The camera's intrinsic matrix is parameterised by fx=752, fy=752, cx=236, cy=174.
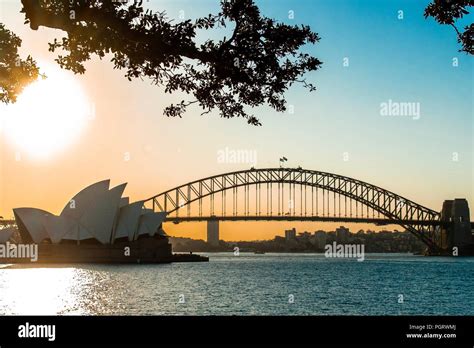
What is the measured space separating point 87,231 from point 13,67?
90511 mm

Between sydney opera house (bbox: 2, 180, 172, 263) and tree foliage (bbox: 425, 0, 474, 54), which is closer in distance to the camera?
tree foliage (bbox: 425, 0, 474, 54)

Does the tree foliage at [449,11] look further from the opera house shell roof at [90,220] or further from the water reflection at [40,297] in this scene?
the opera house shell roof at [90,220]

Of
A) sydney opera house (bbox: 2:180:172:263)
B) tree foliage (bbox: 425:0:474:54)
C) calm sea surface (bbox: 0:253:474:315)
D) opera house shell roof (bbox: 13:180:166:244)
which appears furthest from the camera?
sydney opera house (bbox: 2:180:172:263)

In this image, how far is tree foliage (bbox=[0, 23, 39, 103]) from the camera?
12.9 meters

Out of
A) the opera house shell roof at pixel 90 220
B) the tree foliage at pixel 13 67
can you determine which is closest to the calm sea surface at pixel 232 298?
the tree foliage at pixel 13 67

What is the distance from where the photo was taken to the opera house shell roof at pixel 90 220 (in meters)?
96.8

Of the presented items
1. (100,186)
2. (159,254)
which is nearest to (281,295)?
(100,186)

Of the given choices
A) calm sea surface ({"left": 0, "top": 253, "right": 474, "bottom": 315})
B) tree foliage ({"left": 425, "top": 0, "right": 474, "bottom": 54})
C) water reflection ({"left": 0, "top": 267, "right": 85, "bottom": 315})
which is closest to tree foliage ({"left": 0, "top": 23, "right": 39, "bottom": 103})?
tree foliage ({"left": 425, "top": 0, "right": 474, "bottom": 54})

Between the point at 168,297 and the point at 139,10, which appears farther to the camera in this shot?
the point at 168,297

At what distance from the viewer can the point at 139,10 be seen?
358 inches

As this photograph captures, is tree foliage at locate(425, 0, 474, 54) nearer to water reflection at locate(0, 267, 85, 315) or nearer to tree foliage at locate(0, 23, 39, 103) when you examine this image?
tree foliage at locate(0, 23, 39, 103)
